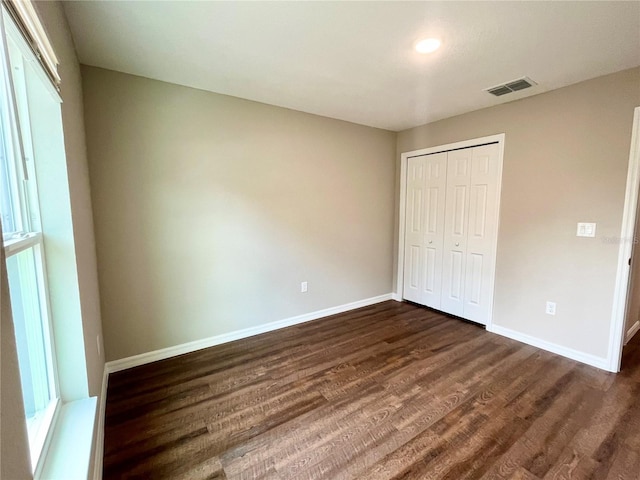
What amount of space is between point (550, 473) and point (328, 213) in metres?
2.68

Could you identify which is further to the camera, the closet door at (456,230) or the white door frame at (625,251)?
the closet door at (456,230)

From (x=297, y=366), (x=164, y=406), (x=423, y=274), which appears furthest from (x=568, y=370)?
(x=164, y=406)

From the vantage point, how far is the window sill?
3.43 feet

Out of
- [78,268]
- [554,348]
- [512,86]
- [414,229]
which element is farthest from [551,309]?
[78,268]

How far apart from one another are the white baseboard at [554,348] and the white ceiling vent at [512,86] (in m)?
2.29

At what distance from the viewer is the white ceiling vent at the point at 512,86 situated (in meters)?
2.39

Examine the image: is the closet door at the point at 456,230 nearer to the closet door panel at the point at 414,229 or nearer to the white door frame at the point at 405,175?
the white door frame at the point at 405,175

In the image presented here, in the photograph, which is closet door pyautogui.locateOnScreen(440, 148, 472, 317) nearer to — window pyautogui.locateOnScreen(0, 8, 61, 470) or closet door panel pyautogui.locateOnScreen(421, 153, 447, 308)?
closet door panel pyautogui.locateOnScreen(421, 153, 447, 308)

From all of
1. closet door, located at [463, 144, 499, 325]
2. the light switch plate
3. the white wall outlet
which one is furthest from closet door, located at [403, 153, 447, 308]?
the light switch plate

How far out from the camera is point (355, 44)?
1.88 metres

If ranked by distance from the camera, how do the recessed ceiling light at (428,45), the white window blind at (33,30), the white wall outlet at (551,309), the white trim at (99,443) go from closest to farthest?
the white window blind at (33,30) < the white trim at (99,443) < the recessed ceiling light at (428,45) < the white wall outlet at (551,309)

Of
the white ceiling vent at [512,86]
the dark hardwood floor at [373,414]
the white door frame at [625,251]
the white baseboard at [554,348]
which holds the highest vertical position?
the white ceiling vent at [512,86]

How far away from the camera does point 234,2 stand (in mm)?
1518

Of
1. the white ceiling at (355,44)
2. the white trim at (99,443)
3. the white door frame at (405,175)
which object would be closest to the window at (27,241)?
the white trim at (99,443)
